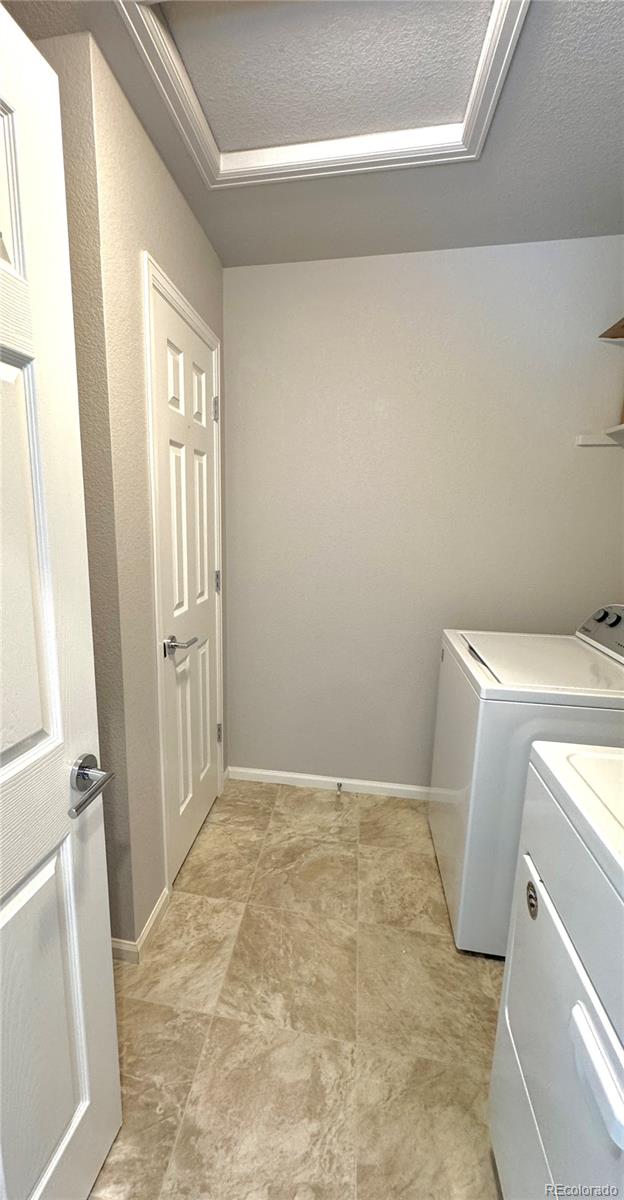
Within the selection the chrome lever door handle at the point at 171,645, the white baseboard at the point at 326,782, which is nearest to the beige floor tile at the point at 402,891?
the white baseboard at the point at 326,782

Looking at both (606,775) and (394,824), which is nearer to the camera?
(606,775)

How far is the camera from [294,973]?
1347mm

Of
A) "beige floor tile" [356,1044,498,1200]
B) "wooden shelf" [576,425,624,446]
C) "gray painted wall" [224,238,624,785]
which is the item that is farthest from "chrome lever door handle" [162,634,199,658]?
"wooden shelf" [576,425,624,446]

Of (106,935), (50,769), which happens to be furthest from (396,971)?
(50,769)

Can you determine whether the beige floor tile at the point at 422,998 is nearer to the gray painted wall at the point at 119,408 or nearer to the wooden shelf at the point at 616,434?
the gray painted wall at the point at 119,408

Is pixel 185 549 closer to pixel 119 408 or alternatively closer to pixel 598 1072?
pixel 119 408

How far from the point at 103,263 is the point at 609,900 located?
154cm

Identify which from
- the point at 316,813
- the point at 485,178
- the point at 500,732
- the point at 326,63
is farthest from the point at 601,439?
the point at 316,813

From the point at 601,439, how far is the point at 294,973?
87.1 inches

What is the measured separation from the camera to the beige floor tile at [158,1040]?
110cm

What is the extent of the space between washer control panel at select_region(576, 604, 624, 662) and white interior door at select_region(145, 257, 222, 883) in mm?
1500

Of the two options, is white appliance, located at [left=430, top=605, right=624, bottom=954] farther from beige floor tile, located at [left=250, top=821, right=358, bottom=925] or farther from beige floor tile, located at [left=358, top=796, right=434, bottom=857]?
beige floor tile, located at [left=250, top=821, right=358, bottom=925]

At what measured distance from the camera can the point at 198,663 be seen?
1819 millimetres

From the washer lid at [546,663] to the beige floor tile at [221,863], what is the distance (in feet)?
4.01
